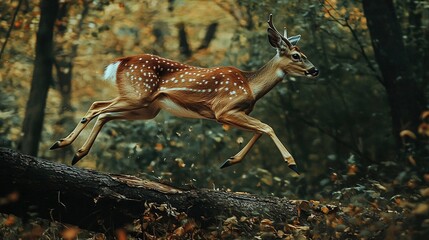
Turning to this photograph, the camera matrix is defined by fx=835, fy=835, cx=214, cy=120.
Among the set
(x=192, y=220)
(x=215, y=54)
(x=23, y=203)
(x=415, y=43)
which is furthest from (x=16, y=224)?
(x=215, y=54)

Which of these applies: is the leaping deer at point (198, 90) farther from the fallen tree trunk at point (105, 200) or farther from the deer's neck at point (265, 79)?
the fallen tree trunk at point (105, 200)

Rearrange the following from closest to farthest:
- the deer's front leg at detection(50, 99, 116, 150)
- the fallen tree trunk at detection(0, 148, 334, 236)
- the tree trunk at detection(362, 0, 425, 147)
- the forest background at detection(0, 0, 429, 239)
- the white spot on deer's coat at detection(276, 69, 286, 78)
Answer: the fallen tree trunk at detection(0, 148, 334, 236) → the deer's front leg at detection(50, 99, 116, 150) → the white spot on deer's coat at detection(276, 69, 286, 78) → the tree trunk at detection(362, 0, 425, 147) → the forest background at detection(0, 0, 429, 239)

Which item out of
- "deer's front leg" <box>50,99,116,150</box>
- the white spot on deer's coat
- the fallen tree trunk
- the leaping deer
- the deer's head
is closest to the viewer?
the fallen tree trunk

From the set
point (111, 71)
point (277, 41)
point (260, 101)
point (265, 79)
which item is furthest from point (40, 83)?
point (260, 101)

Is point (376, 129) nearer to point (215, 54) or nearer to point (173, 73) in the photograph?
point (215, 54)

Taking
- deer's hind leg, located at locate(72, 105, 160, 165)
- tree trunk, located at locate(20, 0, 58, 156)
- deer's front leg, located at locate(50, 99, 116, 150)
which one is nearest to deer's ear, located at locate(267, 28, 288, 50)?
deer's hind leg, located at locate(72, 105, 160, 165)

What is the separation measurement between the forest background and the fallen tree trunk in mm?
1754

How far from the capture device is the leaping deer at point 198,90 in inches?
359

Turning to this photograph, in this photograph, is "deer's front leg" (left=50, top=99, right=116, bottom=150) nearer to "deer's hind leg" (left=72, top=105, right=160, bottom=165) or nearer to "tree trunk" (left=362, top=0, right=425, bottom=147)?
"deer's hind leg" (left=72, top=105, right=160, bottom=165)

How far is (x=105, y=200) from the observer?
8.44 meters

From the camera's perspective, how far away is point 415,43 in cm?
1566

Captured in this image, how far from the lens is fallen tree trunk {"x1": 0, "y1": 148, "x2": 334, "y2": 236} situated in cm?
811

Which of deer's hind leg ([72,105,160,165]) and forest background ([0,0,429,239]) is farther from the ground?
deer's hind leg ([72,105,160,165])

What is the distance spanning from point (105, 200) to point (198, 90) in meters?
1.65
